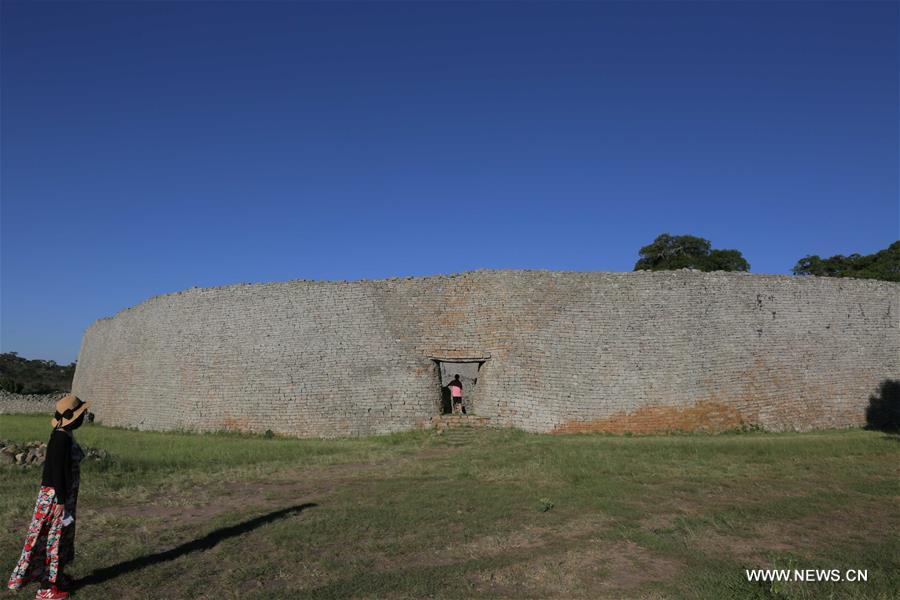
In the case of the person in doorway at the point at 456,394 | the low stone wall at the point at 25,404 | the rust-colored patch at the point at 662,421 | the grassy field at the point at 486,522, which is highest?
the low stone wall at the point at 25,404

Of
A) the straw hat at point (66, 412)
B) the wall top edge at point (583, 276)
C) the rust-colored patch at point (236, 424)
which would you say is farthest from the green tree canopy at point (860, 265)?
the straw hat at point (66, 412)

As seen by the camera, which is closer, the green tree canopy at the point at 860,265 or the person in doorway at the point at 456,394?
the person in doorway at the point at 456,394

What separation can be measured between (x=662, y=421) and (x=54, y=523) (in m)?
14.4

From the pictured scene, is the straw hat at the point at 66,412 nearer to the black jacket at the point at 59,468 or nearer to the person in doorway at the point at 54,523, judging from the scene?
the person in doorway at the point at 54,523

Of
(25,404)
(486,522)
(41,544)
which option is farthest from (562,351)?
(25,404)

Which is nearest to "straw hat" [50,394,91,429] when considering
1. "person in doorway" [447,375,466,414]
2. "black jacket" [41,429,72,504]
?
"black jacket" [41,429,72,504]

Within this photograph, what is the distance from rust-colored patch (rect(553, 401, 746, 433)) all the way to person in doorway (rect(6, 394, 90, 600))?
1253cm

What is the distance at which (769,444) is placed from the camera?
12875 mm

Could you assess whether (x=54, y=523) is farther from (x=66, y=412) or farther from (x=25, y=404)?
(x=25, y=404)

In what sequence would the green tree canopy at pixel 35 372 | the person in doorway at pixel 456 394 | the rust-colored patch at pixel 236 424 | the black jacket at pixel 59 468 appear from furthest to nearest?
the green tree canopy at pixel 35 372 < the person in doorway at pixel 456 394 < the rust-colored patch at pixel 236 424 < the black jacket at pixel 59 468

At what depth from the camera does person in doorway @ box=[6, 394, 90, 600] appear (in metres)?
4.89

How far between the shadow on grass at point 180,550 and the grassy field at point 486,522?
28 mm

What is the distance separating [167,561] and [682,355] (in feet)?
46.4

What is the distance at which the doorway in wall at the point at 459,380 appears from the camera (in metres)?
17.0
